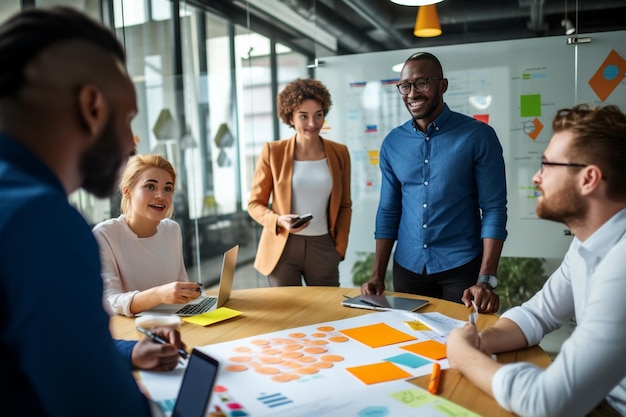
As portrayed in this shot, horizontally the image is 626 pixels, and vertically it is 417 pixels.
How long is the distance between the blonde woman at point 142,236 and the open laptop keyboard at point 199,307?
0.13 metres

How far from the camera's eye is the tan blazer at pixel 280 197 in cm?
296

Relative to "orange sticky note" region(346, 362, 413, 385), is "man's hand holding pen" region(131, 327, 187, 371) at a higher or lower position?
higher

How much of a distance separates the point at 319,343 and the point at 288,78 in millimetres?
3681

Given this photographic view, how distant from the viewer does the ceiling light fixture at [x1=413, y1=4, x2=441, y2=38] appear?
148 inches

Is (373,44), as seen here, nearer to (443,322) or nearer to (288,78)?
(288,78)

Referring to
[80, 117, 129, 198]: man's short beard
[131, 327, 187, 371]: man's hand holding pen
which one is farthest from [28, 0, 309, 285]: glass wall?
[80, 117, 129, 198]: man's short beard

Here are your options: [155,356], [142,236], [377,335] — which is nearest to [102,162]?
[155,356]

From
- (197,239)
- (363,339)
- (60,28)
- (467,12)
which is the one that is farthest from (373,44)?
(60,28)

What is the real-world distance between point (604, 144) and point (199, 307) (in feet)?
4.92

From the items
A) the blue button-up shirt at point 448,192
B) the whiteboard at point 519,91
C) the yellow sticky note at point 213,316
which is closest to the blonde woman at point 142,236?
the yellow sticky note at point 213,316

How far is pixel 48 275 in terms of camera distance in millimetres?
687

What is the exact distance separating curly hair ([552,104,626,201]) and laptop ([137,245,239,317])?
1.23 meters

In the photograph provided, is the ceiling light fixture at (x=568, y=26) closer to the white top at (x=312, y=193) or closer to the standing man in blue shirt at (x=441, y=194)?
the standing man in blue shirt at (x=441, y=194)

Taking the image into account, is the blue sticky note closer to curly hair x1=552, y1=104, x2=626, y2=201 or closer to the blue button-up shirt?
curly hair x1=552, y1=104, x2=626, y2=201
